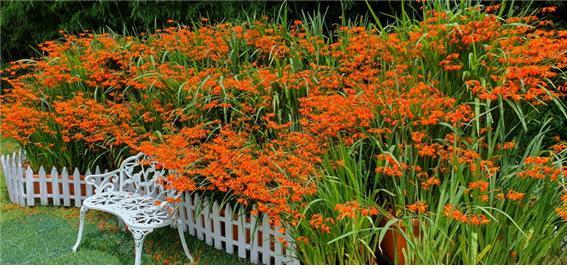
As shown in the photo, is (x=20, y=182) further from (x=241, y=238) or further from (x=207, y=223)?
(x=241, y=238)

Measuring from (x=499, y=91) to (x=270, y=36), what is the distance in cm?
200

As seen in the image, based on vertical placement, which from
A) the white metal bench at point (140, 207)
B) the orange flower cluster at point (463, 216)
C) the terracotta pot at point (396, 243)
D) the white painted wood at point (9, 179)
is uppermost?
the orange flower cluster at point (463, 216)

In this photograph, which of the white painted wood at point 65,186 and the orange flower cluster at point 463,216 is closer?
the orange flower cluster at point 463,216

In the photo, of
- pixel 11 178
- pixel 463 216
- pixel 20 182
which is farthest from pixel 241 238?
pixel 11 178

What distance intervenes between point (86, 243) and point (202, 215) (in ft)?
2.80

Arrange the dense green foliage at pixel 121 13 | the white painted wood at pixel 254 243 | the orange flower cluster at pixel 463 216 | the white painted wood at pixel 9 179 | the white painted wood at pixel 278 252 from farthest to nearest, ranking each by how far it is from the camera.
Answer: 1. the dense green foliage at pixel 121 13
2. the white painted wood at pixel 9 179
3. the white painted wood at pixel 254 243
4. the white painted wood at pixel 278 252
5. the orange flower cluster at pixel 463 216

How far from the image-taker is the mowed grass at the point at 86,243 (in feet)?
12.6

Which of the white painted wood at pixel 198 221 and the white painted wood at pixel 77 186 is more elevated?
the white painted wood at pixel 198 221

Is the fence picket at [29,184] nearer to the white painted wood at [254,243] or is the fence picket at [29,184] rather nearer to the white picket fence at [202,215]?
the white picket fence at [202,215]

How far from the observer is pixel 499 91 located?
3.10 meters

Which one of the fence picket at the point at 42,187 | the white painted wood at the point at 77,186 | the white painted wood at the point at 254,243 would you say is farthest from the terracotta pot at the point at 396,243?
the fence picket at the point at 42,187

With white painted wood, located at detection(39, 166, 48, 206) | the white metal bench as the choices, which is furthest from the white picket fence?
the white metal bench

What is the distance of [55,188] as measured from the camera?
4.95 meters

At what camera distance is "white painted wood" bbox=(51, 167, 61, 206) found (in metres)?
4.91
